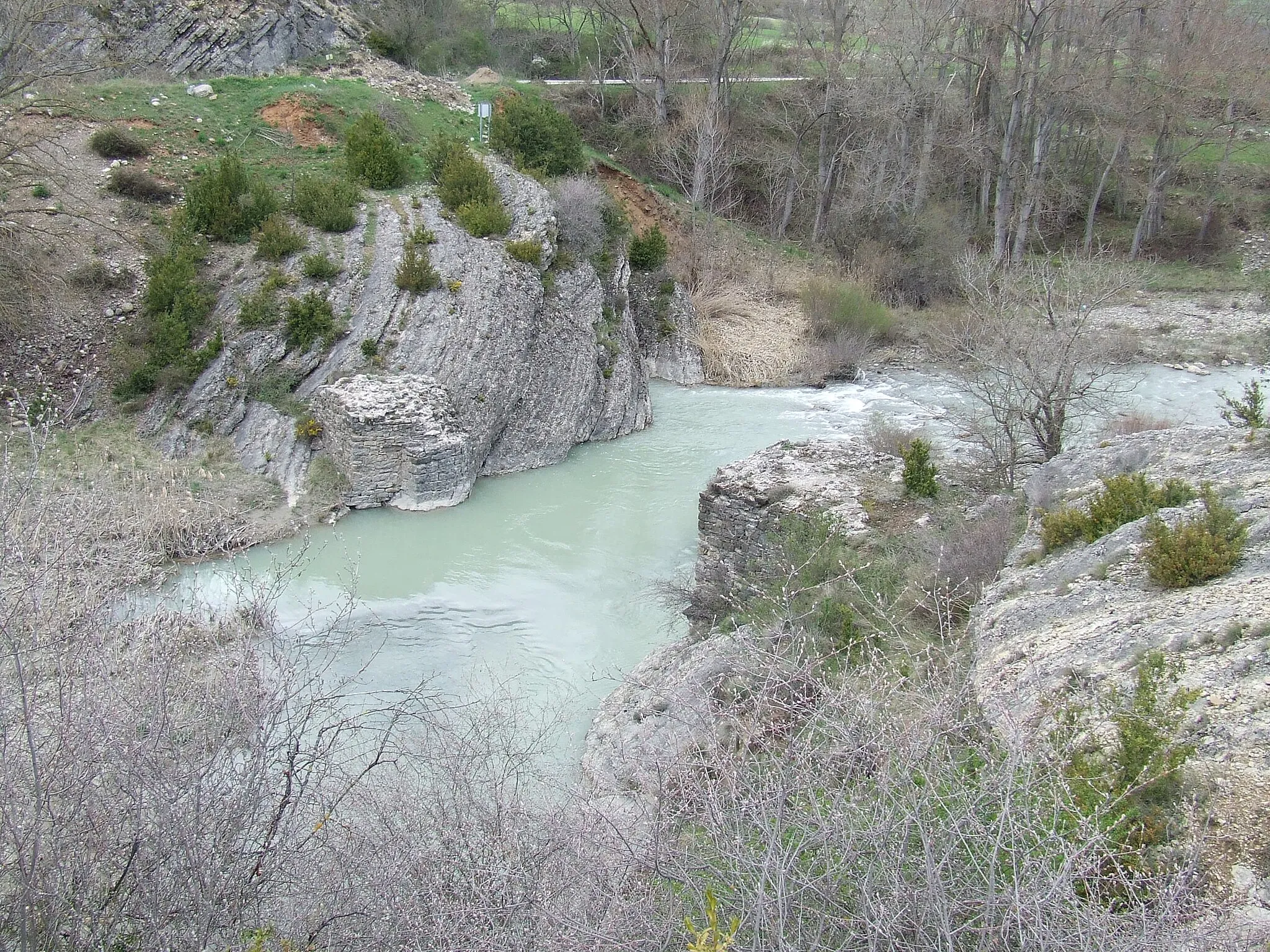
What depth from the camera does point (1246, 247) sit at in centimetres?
3061

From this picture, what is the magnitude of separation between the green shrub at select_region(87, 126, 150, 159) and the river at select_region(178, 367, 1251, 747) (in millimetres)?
11778

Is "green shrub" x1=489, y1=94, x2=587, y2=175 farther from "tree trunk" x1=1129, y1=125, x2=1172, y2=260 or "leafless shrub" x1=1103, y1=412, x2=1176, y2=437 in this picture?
"tree trunk" x1=1129, y1=125, x2=1172, y2=260

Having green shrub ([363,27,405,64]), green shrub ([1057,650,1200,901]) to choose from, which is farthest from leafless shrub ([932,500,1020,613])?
green shrub ([363,27,405,64])

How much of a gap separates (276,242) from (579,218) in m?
6.94

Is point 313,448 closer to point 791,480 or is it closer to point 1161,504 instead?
point 791,480

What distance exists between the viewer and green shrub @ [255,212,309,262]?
1878 centimetres

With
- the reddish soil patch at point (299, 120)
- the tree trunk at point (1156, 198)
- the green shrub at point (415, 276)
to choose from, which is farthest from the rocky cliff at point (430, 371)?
the tree trunk at point (1156, 198)

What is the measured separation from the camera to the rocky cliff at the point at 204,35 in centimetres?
2656

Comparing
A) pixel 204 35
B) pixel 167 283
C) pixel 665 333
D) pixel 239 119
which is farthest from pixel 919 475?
pixel 204 35

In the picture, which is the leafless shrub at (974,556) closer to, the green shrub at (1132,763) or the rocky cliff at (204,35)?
the green shrub at (1132,763)

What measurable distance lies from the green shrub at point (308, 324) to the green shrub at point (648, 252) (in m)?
9.18

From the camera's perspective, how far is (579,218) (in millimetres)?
22297

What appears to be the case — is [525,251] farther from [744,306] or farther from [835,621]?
[835,621]

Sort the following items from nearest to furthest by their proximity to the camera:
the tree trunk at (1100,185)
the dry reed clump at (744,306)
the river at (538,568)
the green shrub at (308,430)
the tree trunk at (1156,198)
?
the river at (538,568) → the green shrub at (308,430) → the dry reed clump at (744,306) → the tree trunk at (1100,185) → the tree trunk at (1156,198)
